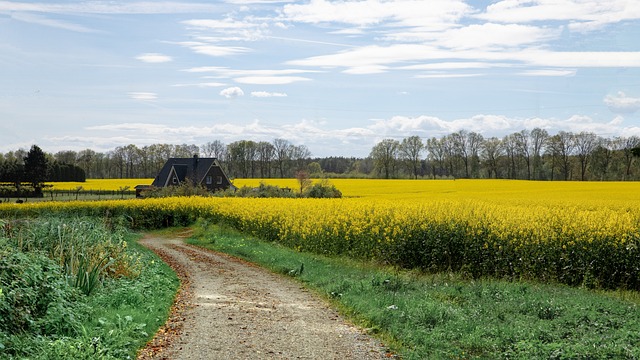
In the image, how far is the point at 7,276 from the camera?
959 cm

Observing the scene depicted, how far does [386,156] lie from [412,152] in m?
4.90

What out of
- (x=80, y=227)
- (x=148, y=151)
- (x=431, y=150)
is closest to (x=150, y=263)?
(x=80, y=227)

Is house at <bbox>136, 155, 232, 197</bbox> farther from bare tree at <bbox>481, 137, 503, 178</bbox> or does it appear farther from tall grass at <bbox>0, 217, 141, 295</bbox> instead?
tall grass at <bbox>0, 217, 141, 295</bbox>

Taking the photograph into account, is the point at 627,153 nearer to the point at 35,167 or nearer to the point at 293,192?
the point at 293,192

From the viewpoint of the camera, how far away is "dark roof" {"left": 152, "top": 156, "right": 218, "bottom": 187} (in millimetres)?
74250

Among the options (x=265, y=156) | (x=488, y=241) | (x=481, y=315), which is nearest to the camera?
(x=481, y=315)

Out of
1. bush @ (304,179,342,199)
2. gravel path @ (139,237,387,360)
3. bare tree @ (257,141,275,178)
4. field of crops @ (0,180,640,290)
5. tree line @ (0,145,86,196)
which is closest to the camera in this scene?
gravel path @ (139,237,387,360)

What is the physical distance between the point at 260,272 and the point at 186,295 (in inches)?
182

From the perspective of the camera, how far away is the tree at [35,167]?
78363mm

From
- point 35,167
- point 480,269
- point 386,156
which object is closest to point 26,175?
point 35,167

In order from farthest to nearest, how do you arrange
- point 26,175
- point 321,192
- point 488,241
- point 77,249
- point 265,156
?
point 265,156 → point 26,175 → point 321,192 → point 488,241 → point 77,249

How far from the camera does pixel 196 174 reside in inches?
2933

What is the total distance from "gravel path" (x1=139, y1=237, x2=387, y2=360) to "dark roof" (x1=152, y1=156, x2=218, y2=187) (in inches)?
2312

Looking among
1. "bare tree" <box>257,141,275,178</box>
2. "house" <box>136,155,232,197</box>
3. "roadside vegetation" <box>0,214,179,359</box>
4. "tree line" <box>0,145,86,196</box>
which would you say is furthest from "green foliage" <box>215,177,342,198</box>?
"bare tree" <box>257,141,275,178</box>
